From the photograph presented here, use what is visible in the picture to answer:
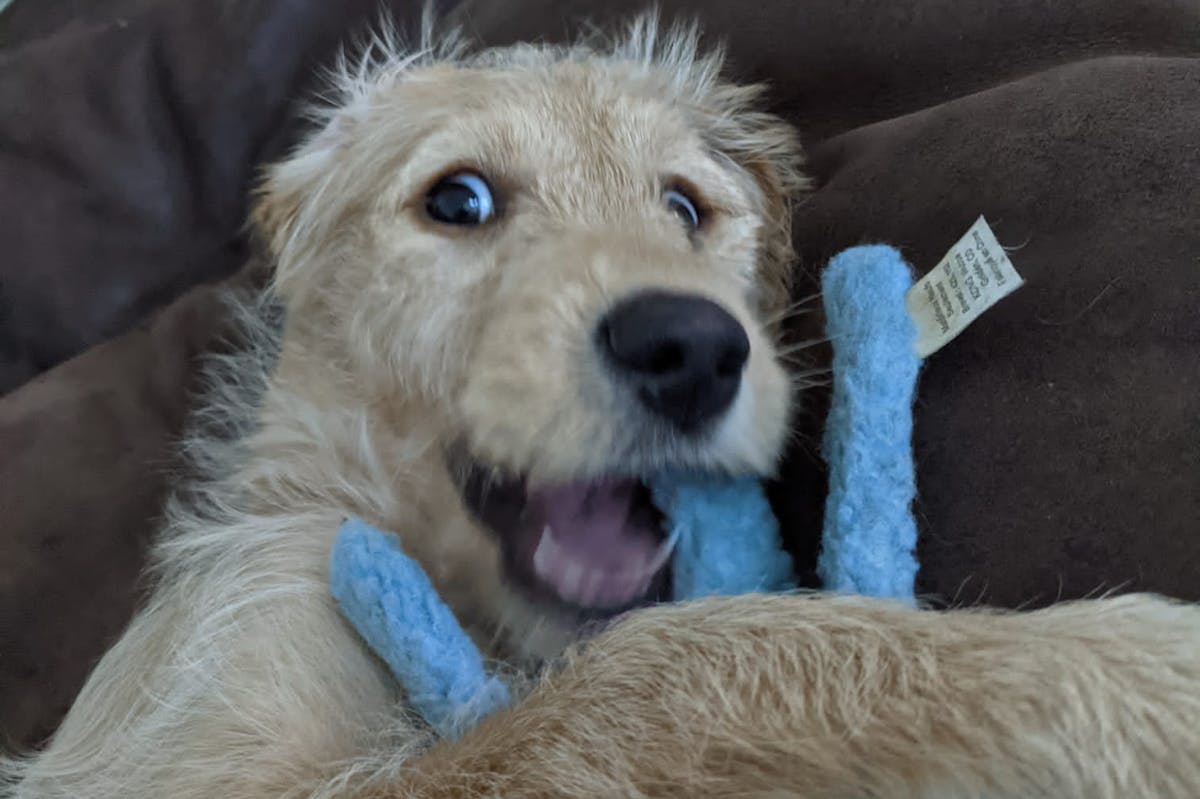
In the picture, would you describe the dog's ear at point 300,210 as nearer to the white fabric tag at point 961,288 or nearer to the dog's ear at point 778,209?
the dog's ear at point 778,209

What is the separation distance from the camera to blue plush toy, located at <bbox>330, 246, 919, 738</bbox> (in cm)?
107

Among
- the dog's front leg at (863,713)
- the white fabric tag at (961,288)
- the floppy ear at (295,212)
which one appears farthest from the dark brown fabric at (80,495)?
the white fabric tag at (961,288)

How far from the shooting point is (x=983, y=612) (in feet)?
3.06

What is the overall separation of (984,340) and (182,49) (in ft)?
8.44

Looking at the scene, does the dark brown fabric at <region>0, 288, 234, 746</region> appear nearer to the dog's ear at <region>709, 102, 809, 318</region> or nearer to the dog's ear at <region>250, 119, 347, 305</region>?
the dog's ear at <region>250, 119, 347, 305</region>

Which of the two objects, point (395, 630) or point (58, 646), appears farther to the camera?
point (58, 646)

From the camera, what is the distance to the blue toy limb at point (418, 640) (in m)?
1.07

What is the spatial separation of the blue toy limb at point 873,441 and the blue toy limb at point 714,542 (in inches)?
3.4

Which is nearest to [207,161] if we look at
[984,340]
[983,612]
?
[984,340]

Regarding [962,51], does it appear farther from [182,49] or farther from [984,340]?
[182,49]

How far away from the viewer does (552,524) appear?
4.03ft

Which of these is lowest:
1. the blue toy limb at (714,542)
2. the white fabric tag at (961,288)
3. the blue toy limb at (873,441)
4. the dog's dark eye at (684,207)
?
the blue toy limb at (714,542)

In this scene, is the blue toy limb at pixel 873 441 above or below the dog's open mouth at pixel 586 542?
above

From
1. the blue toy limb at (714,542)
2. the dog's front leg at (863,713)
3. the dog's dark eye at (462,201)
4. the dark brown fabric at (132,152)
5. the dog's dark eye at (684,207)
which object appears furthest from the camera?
the dark brown fabric at (132,152)
